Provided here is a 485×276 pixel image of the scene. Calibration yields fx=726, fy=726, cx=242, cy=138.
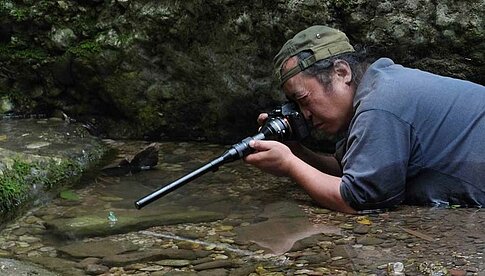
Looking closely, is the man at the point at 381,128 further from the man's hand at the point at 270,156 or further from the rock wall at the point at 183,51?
the rock wall at the point at 183,51

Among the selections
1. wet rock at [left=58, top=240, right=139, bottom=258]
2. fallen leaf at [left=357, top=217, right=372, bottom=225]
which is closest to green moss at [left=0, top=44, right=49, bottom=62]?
wet rock at [left=58, top=240, right=139, bottom=258]

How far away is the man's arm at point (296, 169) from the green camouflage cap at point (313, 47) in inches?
15.6

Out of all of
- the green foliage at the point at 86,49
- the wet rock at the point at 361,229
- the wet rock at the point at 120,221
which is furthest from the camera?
the green foliage at the point at 86,49

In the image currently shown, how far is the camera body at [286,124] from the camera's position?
382cm

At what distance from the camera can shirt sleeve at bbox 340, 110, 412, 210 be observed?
11.1ft

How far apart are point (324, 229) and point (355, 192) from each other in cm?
27

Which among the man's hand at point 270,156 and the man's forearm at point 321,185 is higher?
the man's hand at point 270,156

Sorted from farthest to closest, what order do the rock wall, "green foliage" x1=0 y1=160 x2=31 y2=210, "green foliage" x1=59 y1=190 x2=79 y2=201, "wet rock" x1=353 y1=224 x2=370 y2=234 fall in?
the rock wall < "green foliage" x1=59 y1=190 x2=79 y2=201 < "green foliage" x1=0 y1=160 x2=31 y2=210 < "wet rock" x1=353 y1=224 x2=370 y2=234

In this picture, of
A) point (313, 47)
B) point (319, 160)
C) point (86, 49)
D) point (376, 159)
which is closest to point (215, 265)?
point (376, 159)

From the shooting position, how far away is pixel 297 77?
12.3ft

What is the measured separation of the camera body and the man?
45 mm

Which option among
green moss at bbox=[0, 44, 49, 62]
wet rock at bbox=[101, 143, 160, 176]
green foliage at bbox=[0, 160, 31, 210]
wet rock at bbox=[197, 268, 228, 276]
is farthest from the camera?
green moss at bbox=[0, 44, 49, 62]

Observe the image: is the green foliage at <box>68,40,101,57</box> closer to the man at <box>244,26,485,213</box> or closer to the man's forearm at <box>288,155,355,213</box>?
the man at <box>244,26,485,213</box>

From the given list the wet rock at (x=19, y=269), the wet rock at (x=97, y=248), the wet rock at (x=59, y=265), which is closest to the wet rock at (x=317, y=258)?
the wet rock at (x=97, y=248)
